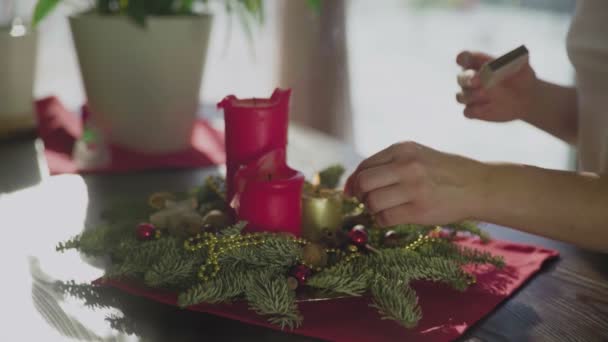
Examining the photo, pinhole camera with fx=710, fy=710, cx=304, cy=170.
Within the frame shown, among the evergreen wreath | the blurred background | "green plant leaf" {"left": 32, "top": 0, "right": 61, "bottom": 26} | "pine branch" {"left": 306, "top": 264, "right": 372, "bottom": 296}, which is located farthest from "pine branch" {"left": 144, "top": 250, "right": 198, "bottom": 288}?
the blurred background

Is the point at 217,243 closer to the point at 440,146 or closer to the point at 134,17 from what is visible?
the point at 134,17

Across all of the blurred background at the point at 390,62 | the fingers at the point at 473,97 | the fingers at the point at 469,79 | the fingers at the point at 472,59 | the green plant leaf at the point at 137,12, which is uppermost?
the green plant leaf at the point at 137,12

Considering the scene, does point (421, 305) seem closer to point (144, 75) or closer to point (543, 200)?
point (543, 200)

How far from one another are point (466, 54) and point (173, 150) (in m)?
0.61

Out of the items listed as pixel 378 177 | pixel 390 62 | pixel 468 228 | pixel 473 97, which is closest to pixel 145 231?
pixel 378 177

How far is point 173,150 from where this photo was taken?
4.53 ft

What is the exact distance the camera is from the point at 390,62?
140 inches

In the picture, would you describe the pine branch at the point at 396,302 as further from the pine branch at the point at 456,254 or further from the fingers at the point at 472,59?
the fingers at the point at 472,59

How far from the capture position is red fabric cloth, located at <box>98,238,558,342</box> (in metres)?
0.68

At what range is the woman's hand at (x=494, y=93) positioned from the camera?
3.40ft

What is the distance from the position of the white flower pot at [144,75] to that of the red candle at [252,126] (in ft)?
1.53

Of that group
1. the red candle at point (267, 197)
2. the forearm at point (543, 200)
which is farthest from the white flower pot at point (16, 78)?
the forearm at point (543, 200)

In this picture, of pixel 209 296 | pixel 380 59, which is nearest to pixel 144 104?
pixel 209 296

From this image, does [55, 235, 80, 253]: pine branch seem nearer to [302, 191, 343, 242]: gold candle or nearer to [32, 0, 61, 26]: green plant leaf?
[302, 191, 343, 242]: gold candle
